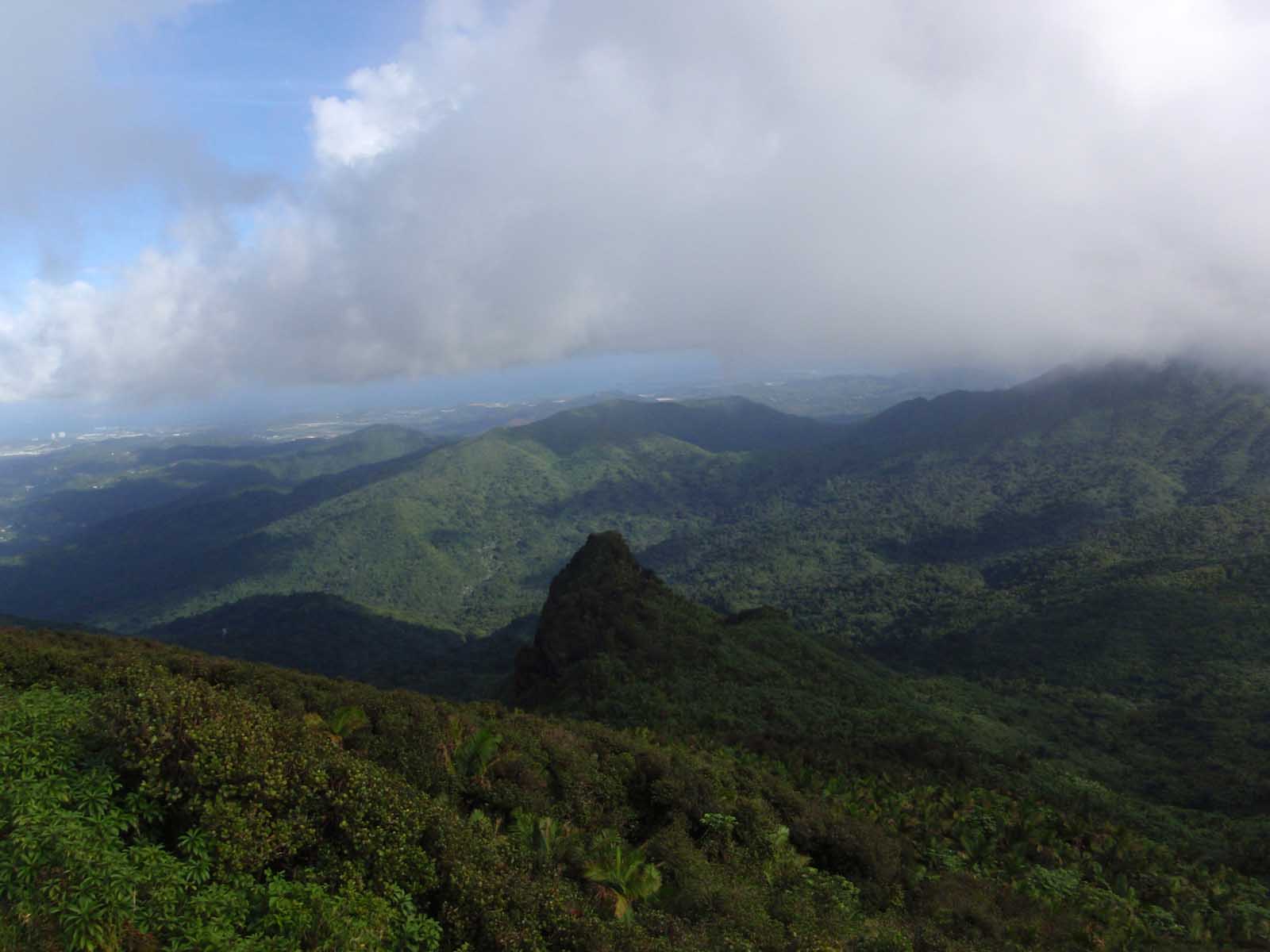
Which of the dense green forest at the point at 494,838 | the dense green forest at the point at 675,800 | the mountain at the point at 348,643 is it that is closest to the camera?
the dense green forest at the point at 494,838

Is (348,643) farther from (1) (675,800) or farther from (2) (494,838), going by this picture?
(2) (494,838)

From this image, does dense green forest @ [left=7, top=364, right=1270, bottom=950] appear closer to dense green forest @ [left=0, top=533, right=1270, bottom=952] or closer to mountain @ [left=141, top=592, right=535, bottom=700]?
dense green forest @ [left=0, top=533, right=1270, bottom=952]

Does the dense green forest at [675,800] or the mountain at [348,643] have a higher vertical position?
the dense green forest at [675,800]

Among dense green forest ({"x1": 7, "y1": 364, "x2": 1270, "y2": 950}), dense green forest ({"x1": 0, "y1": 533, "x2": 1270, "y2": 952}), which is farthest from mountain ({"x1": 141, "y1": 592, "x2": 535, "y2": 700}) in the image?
dense green forest ({"x1": 0, "y1": 533, "x2": 1270, "y2": 952})

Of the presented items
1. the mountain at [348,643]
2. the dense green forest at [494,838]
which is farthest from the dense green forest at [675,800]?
the mountain at [348,643]

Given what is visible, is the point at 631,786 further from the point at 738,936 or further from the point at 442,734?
the point at 738,936

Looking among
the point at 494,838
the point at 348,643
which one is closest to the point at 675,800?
the point at 494,838

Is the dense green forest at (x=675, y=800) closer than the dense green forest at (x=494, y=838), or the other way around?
the dense green forest at (x=494, y=838)

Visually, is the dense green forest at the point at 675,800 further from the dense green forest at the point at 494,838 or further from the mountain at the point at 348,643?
the mountain at the point at 348,643

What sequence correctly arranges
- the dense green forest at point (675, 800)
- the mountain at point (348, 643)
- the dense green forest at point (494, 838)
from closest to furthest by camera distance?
the dense green forest at point (494, 838)
the dense green forest at point (675, 800)
the mountain at point (348, 643)
